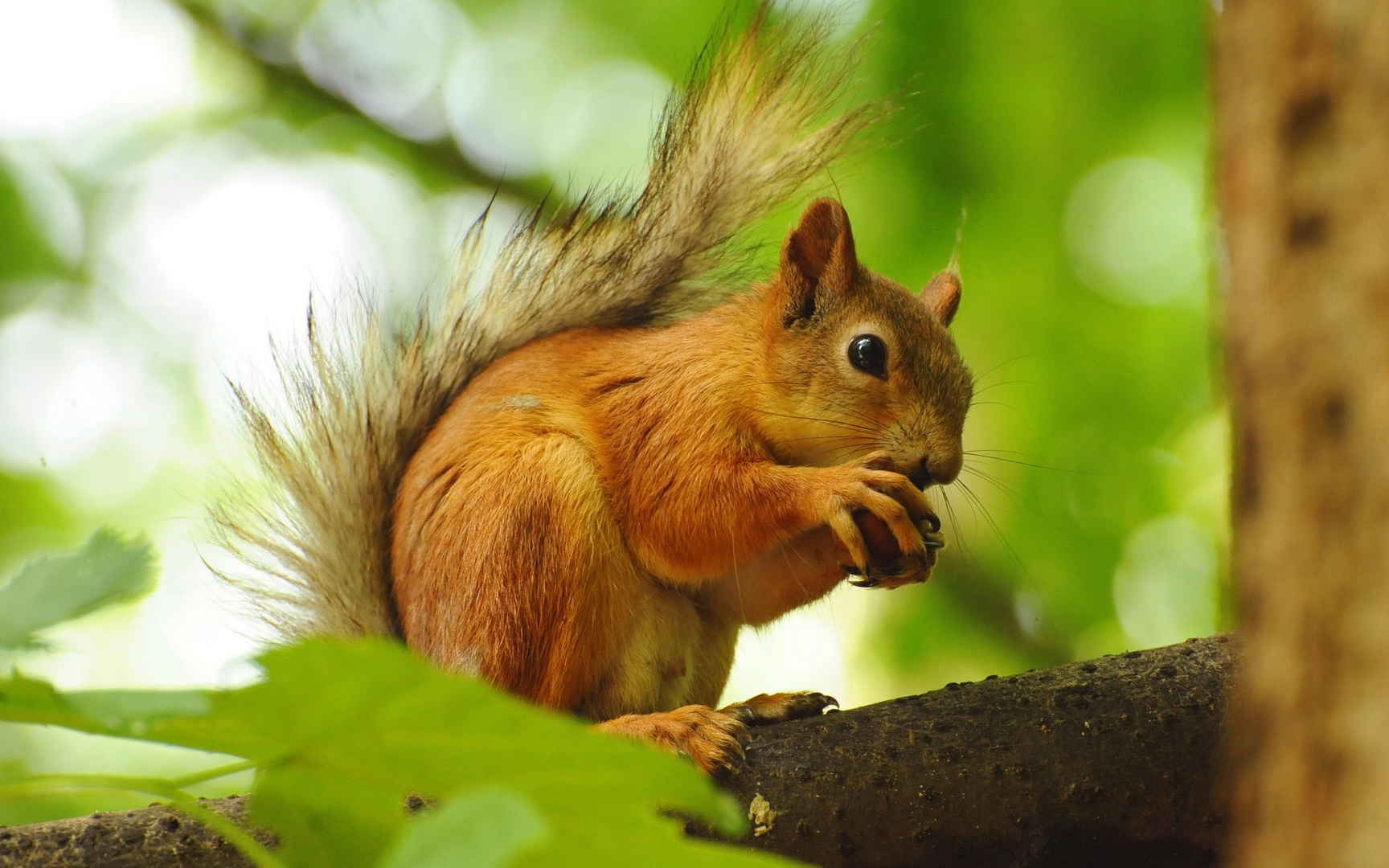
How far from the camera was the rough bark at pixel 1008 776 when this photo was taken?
1.72m

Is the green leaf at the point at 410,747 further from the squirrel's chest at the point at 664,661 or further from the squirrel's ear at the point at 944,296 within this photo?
the squirrel's ear at the point at 944,296

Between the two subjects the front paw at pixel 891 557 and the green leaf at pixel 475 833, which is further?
the front paw at pixel 891 557

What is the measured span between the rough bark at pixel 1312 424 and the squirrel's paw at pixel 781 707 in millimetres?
1467

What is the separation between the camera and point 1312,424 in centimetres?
51

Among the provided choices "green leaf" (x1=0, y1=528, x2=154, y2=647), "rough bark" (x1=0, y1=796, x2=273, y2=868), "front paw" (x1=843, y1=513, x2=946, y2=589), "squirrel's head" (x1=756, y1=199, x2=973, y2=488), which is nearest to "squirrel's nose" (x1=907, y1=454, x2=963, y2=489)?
"squirrel's head" (x1=756, y1=199, x2=973, y2=488)

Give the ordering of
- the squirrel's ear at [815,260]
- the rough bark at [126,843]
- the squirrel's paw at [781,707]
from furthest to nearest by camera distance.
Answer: the squirrel's ear at [815,260] → the squirrel's paw at [781,707] → the rough bark at [126,843]

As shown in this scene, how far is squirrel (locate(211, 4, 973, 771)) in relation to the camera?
84.3 inches

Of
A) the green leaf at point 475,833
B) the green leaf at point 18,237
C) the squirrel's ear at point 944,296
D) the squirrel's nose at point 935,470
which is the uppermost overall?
the green leaf at point 18,237

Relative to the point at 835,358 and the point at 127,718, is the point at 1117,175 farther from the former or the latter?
the point at 127,718

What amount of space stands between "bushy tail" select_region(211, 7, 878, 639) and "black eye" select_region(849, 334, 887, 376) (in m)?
0.57

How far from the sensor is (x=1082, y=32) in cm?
334

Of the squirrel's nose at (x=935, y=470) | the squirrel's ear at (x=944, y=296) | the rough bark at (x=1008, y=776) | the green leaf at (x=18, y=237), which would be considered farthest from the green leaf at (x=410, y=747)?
the green leaf at (x=18, y=237)

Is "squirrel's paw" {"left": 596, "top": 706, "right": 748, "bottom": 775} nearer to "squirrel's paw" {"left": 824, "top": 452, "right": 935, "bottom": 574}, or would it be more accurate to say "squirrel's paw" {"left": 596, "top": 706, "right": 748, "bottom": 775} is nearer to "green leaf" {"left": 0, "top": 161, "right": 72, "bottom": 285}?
"squirrel's paw" {"left": 824, "top": 452, "right": 935, "bottom": 574}

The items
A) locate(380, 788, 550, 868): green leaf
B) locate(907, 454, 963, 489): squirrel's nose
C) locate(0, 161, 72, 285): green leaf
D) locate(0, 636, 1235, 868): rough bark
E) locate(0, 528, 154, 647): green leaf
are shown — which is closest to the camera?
locate(380, 788, 550, 868): green leaf
